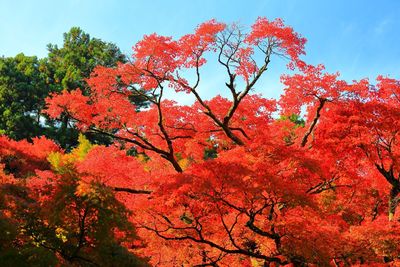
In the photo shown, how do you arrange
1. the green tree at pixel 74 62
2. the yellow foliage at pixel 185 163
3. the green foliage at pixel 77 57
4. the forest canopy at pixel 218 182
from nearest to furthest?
the forest canopy at pixel 218 182 < the yellow foliage at pixel 185 163 < the green tree at pixel 74 62 < the green foliage at pixel 77 57

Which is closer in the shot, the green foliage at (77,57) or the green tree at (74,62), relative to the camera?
the green tree at (74,62)

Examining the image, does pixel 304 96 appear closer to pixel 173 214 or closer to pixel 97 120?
pixel 173 214

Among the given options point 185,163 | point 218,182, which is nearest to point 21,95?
point 185,163

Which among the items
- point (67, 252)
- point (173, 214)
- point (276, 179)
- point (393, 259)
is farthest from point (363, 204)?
point (67, 252)

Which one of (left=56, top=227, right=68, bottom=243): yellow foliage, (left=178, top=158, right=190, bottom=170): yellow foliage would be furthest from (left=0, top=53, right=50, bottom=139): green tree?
(left=56, top=227, right=68, bottom=243): yellow foliage

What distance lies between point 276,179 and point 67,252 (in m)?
5.16

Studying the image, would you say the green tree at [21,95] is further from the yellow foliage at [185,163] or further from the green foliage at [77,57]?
the yellow foliage at [185,163]

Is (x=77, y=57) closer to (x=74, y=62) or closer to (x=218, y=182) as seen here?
(x=74, y=62)

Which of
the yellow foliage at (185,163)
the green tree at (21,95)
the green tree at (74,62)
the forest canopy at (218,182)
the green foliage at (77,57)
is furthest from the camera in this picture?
the green foliage at (77,57)

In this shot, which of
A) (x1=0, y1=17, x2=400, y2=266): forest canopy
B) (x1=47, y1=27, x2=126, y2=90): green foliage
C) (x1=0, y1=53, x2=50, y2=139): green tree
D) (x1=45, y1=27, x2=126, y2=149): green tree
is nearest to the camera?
(x1=0, y1=17, x2=400, y2=266): forest canopy

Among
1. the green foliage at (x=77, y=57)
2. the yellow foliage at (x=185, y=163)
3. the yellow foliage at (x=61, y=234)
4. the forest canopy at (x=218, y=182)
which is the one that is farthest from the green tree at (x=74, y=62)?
the yellow foliage at (x=61, y=234)

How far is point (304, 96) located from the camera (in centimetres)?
1377

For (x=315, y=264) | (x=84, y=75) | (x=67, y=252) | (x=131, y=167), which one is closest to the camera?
(x=67, y=252)

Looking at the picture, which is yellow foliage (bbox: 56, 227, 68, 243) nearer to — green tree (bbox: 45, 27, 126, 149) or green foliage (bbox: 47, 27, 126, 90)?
green tree (bbox: 45, 27, 126, 149)
